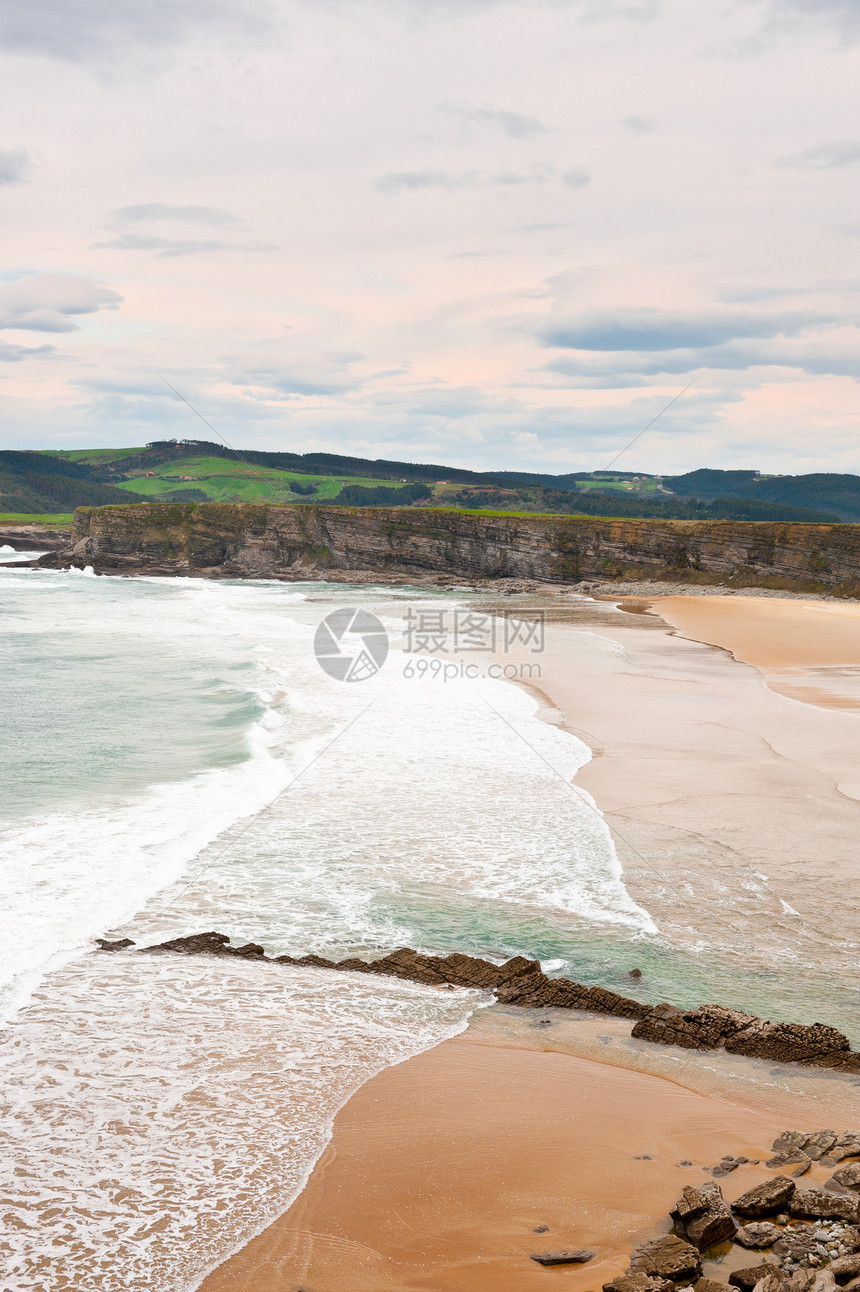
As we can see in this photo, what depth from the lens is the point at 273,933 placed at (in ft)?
28.1

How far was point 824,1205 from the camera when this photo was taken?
4.24 m

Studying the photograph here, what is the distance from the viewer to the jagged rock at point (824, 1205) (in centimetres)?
418

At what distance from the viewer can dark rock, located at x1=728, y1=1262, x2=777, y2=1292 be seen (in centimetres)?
375

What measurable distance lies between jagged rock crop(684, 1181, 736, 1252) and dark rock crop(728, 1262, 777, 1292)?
30 cm

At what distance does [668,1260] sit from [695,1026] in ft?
9.61

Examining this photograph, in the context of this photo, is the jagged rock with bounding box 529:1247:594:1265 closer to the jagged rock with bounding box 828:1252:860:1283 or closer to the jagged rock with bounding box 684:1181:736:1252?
the jagged rock with bounding box 684:1181:736:1252

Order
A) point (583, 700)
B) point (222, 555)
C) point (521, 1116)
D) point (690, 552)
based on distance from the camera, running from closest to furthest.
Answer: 1. point (521, 1116)
2. point (583, 700)
3. point (690, 552)
4. point (222, 555)

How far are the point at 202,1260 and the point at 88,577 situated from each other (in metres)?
75.5

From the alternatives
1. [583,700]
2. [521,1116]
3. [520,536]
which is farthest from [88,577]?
[521,1116]

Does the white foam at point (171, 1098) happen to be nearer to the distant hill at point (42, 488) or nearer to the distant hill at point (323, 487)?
the distant hill at point (323, 487)

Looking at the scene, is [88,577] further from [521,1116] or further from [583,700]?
[521,1116]

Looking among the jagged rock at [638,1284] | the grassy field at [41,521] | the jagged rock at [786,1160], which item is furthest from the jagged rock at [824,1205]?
the grassy field at [41,521]

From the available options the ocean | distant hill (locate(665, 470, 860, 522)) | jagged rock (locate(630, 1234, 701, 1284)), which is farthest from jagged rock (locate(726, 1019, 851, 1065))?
distant hill (locate(665, 470, 860, 522))

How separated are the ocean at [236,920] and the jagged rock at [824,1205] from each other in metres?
2.82
